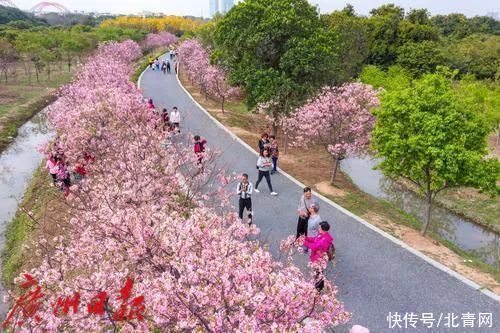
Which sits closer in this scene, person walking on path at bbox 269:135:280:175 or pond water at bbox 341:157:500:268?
person walking on path at bbox 269:135:280:175

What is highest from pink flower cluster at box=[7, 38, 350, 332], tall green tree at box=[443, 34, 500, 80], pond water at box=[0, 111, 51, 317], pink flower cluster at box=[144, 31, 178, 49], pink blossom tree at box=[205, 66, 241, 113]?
pink flower cluster at box=[144, 31, 178, 49]

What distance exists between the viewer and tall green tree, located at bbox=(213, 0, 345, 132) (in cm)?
2234

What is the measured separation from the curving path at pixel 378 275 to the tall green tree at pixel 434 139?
242 centimetres

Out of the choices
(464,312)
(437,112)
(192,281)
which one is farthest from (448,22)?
(192,281)

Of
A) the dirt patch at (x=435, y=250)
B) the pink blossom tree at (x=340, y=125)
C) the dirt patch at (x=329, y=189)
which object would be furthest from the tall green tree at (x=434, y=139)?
the dirt patch at (x=329, y=189)

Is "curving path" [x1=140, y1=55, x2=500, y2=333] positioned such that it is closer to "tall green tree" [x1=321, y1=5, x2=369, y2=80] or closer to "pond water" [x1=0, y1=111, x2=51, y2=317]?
"pond water" [x1=0, y1=111, x2=51, y2=317]

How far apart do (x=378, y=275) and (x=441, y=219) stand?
10637mm

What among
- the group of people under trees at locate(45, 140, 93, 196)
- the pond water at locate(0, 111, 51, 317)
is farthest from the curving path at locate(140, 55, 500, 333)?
the pond water at locate(0, 111, 51, 317)

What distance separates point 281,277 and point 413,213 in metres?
16.1

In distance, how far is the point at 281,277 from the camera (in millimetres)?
6195

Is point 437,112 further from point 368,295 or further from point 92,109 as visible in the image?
point 92,109

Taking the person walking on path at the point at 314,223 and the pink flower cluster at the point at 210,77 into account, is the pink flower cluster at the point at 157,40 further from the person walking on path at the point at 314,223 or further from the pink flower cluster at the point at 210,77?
the person walking on path at the point at 314,223

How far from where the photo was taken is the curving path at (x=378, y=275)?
391 inches

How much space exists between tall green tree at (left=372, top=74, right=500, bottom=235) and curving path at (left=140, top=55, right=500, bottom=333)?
2.42 metres
